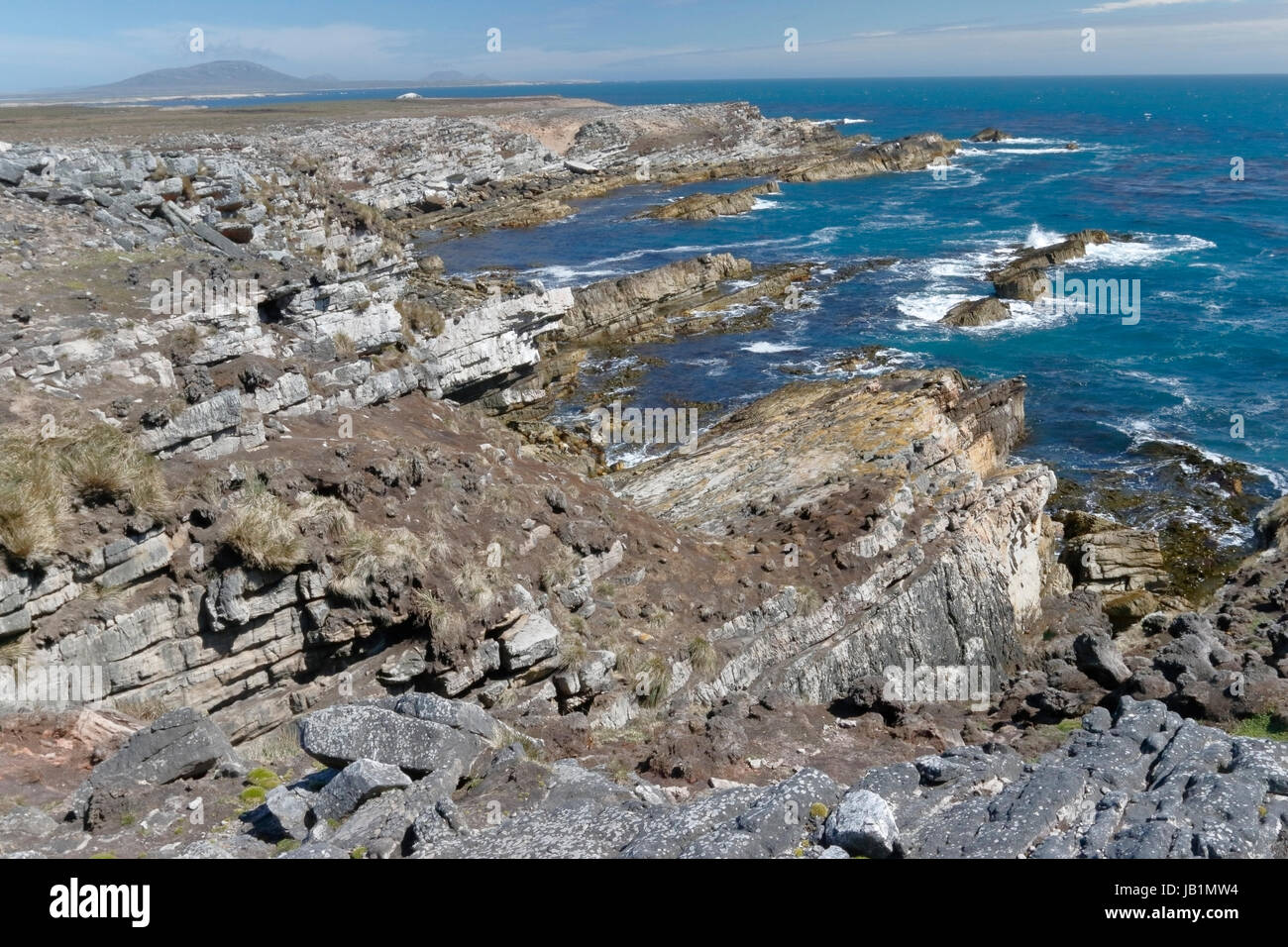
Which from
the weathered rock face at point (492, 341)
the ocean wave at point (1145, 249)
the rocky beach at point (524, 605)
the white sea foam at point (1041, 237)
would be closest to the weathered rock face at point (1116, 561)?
the rocky beach at point (524, 605)

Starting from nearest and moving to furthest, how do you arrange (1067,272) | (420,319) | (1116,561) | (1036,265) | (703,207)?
1. (420,319)
2. (1116,561)
3. (1067,272)
4. (1036,265)
5. (703,207)

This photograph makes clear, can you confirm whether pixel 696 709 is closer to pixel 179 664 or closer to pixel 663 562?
pixel 663 562

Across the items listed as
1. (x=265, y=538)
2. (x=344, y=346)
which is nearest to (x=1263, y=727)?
A: (x=265, y=538)

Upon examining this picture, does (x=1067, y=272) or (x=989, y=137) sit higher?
(x=989, y=137)

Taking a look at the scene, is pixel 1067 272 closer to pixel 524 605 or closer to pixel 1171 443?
pixel 1171 443

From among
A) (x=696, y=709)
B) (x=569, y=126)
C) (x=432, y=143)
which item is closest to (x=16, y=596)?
(x=696, y=709)
